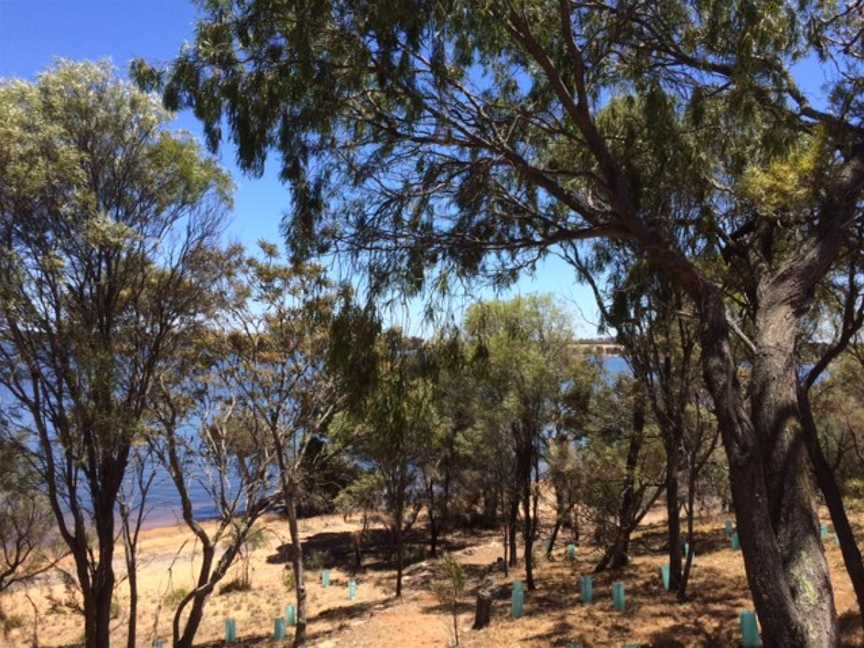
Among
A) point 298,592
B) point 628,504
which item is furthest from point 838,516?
point 298,592

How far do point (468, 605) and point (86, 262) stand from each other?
10.4 metres

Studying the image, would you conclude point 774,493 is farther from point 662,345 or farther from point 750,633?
point 662,345

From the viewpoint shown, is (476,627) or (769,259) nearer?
(769,259)

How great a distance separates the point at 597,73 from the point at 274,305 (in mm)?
8273

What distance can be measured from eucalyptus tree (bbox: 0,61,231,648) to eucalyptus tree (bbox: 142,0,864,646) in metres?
3.42

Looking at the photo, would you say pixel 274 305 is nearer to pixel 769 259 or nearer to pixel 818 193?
pixel 769 259

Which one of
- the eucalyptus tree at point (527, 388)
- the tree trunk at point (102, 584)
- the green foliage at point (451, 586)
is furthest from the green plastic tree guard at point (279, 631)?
the tree trunk at point (102, 584)

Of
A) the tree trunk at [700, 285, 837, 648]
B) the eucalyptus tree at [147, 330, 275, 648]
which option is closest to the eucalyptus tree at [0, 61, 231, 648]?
the eucalyptus tree at [147, 330, 275, 648]

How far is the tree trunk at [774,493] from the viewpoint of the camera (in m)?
3.51

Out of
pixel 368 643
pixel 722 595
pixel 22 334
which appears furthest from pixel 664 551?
pixel 22 334

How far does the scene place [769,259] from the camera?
6734mm

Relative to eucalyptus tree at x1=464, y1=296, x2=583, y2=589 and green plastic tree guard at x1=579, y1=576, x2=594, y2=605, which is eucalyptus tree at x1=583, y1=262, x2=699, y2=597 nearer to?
green plastic tree guard at x1=579, y1=576, x2=594, y2=605

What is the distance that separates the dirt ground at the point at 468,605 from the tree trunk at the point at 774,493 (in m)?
4.88

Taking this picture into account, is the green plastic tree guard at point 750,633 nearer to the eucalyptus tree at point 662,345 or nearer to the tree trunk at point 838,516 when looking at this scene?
the tree trunk at point 838,516
